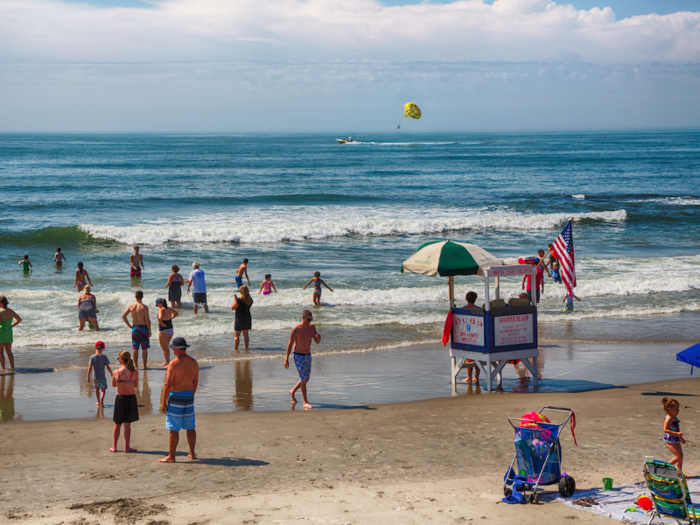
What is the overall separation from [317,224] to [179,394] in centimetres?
2204

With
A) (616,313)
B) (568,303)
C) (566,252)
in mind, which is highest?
(566,252)

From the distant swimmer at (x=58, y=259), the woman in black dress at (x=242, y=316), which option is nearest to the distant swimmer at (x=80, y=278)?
the distant swimmer at (x=58, y=259)

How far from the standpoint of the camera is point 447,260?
9484 millimetres

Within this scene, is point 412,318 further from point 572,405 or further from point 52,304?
point 52,304

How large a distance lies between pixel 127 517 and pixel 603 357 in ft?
29.7

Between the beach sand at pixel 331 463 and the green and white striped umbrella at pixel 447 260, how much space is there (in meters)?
1.90

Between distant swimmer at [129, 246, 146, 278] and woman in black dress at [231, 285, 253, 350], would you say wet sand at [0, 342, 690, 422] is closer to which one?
woman in black dress at [231, 285, 253, 350]

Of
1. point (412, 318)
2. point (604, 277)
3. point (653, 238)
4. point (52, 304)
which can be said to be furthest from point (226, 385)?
point (653, 238)

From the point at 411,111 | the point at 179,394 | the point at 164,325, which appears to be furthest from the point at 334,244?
the point at 411,111

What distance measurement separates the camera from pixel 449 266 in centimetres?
944

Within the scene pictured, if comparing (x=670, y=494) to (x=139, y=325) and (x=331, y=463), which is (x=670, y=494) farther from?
(x=139, y=325)

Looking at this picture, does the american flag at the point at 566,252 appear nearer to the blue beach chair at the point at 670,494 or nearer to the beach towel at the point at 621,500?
the beach towel at the point at 621,500

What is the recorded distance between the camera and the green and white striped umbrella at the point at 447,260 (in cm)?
941

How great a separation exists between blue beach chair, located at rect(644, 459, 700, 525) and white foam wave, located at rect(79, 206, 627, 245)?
22.1 meters
